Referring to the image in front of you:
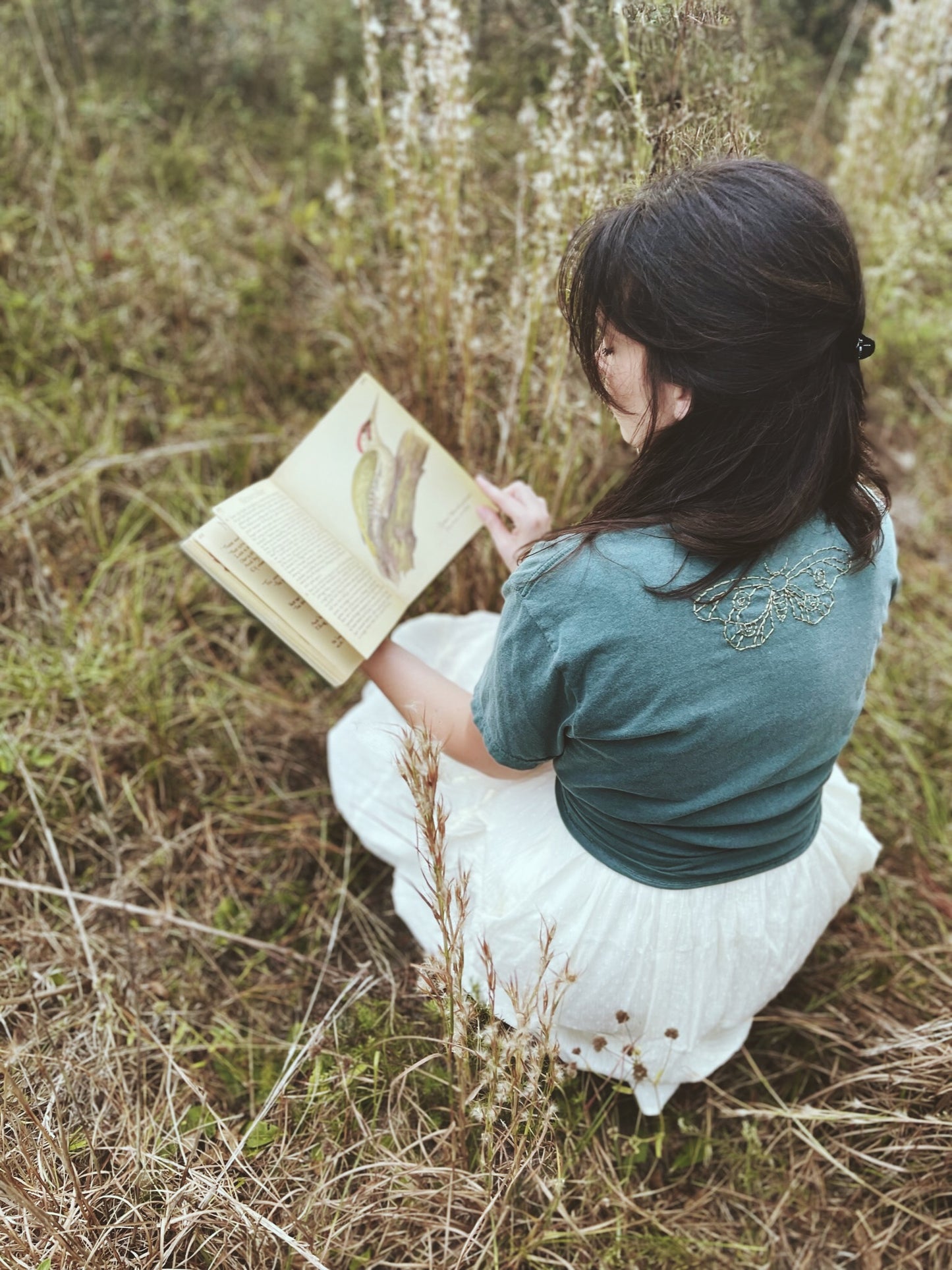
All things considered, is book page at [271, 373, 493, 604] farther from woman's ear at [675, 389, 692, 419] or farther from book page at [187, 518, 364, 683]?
woman's ear at [675, 389, 692, 419]

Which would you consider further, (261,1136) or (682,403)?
(261,1136)

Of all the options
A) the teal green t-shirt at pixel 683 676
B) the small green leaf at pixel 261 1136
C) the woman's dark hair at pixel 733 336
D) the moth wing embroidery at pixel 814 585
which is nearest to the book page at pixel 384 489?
the teal green t-shirt at pixel 683 676

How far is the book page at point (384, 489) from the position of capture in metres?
1.46

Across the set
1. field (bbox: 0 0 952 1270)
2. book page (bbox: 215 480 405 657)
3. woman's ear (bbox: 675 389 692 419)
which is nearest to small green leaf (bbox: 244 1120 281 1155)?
field (bbox: 0 0 952 1270)

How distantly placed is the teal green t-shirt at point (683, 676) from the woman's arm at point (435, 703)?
0.08m

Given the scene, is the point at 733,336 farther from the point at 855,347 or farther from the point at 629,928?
the point at 629,928

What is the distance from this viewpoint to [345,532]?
4.82ft

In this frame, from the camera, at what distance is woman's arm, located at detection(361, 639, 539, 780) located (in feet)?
4.15

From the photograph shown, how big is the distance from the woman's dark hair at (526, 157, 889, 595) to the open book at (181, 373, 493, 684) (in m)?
0.45

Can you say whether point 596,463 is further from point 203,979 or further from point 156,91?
point 156,91

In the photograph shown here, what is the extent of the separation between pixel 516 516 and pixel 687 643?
1.93 ft

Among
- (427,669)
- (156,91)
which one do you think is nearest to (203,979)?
(427,669)

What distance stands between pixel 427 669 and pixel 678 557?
50 cm

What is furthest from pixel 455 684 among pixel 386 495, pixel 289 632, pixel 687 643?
pixel 687 643
